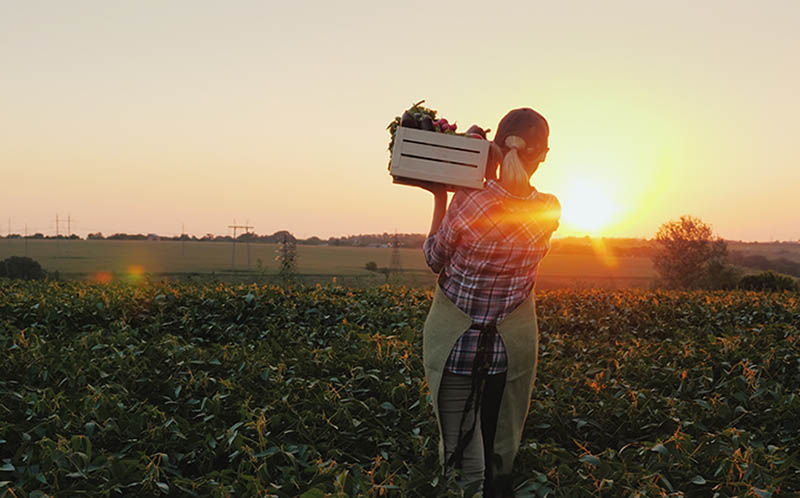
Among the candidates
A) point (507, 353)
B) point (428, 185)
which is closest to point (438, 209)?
point (428, 185)

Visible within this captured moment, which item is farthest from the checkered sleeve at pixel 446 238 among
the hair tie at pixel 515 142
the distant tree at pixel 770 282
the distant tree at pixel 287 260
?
the distant tree at pixel 770 282

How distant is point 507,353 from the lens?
297cm

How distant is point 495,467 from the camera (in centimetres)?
324

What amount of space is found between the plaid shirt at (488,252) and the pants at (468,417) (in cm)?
9

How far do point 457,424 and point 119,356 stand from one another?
385cm

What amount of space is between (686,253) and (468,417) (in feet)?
136

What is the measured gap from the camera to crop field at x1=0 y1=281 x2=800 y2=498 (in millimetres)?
3219

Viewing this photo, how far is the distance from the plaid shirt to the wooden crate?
0.35 feet

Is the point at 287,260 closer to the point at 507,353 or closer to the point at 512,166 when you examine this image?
the point at 507,353

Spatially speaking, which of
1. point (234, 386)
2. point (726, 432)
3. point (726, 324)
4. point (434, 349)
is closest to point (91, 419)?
point (234, 386)

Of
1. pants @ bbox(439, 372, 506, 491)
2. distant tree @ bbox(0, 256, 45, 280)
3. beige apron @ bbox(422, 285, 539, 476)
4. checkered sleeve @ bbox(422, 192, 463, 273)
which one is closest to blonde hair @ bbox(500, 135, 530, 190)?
checkered sleeve @ bbox(422, 192, 463, 273)

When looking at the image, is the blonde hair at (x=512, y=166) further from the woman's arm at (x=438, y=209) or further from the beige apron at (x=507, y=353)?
the beige apron at (x=507, y=353)

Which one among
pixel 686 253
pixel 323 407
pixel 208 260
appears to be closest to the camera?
pixel 323 407

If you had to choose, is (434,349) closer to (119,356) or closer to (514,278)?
(514,278)
